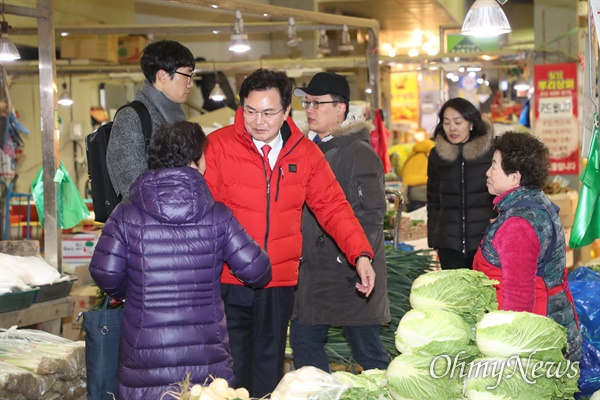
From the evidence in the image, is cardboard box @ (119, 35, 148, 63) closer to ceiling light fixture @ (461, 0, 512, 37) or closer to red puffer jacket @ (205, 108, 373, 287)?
ceiling light fixture @ (461, 0, 512, 37)

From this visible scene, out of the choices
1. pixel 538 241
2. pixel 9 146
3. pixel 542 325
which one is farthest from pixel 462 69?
pixel 542 325

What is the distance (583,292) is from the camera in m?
5.10

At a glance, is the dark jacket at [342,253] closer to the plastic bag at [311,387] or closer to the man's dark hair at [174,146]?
the man's dark hair at [174,146]

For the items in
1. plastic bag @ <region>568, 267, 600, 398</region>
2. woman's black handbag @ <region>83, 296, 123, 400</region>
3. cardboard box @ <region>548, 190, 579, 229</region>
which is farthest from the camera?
cardboard box @ <region>548, 190, 579, 229</region>

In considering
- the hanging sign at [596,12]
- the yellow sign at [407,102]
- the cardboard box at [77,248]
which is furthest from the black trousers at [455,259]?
the yellow sign at [407,102]

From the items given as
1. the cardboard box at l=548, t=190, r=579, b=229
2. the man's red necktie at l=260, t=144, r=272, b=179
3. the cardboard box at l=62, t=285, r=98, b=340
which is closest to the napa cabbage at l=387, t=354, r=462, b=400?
the man's red necktie at l=260, t=144, r=272, b=179

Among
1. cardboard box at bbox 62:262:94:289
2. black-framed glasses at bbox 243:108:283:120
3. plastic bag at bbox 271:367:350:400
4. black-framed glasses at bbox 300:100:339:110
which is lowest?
cardboard box at bbox 62:262:94:289

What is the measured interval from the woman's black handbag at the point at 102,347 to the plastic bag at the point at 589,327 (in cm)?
246

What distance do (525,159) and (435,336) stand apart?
1431mm

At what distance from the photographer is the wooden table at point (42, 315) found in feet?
17.6

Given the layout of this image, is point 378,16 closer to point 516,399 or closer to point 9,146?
point 9,146

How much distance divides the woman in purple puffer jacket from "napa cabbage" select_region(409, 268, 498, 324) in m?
1.06

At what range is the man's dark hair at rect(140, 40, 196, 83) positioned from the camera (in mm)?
4316

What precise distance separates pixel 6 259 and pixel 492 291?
3630 millimetres
